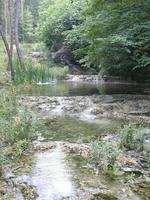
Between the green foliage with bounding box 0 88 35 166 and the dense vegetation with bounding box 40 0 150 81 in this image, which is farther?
the dense vegetation with bounding box 40 0 150 81

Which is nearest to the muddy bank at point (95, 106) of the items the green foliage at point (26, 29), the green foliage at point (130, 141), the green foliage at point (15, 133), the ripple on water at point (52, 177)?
the green foliage at point (130, 141)

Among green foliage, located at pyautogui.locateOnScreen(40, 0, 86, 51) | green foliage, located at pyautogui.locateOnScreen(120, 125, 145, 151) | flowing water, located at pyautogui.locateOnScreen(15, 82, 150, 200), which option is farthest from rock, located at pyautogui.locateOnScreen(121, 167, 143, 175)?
green foliage, located at pyautogui.locateOnScreen(40, 0, 86, 51)

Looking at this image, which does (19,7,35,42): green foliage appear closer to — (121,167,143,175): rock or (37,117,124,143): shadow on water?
(37,117,124,143): shadow on water

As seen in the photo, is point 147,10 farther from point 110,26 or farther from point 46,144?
point 46,144

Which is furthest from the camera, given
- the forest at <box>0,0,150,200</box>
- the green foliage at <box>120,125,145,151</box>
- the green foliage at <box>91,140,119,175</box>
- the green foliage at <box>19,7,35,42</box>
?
the green foliage at <box>19,7,35,42</box>

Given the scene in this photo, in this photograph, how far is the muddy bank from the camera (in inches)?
472

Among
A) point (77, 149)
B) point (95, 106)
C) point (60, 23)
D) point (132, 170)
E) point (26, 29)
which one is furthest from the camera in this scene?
point (26, 29)

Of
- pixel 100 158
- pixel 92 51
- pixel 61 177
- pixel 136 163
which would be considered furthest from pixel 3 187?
pixel 92 51

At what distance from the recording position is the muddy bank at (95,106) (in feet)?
39.3

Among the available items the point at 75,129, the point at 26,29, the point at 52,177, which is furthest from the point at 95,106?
the point at 26,29

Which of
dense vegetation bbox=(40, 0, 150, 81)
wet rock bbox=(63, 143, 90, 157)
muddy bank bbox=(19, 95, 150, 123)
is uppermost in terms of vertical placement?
dense vegetation bbox=(40, 0, 150, 81)

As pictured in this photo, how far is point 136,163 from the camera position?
715 centimetres

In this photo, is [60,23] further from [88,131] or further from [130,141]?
[130,141]

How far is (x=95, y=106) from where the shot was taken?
1329 centimetres
